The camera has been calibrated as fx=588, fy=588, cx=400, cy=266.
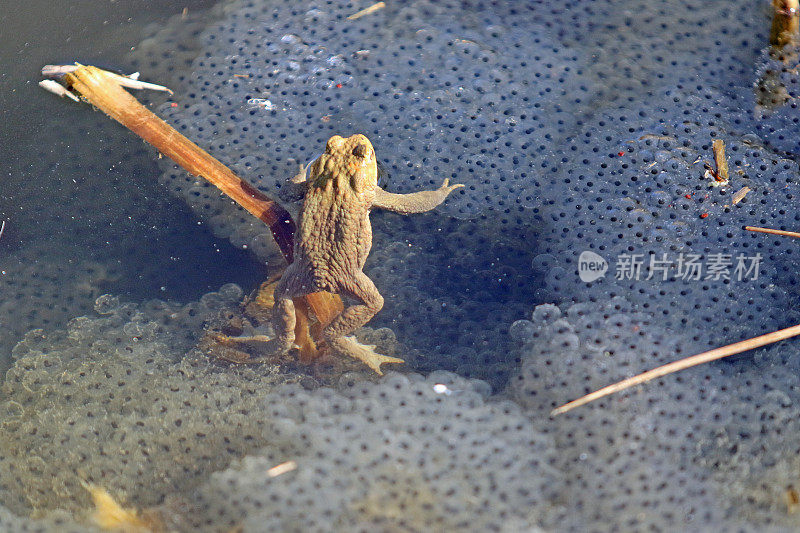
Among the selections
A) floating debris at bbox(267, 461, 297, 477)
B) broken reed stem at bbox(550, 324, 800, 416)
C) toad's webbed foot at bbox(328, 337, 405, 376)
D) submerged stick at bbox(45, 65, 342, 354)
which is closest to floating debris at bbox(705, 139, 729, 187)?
broken reed stem at bbox(550, 324, 800, 416)

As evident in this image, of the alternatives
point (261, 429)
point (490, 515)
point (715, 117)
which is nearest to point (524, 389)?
point (490, 515)

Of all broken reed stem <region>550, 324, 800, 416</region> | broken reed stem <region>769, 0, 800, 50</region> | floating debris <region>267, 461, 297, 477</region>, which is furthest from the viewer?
broken reed stem <region>769, 0, 800, 50</region>

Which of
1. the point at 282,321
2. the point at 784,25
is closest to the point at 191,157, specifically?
the point at 282,321

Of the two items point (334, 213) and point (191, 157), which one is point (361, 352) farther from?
point (191, 157)

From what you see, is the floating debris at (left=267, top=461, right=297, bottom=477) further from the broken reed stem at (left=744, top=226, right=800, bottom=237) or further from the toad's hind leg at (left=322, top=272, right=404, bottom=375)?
the broken reed stem at (left=744, top=226, right=800, bottom=237)

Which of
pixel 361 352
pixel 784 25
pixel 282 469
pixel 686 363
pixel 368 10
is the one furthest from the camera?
pixel 368 10

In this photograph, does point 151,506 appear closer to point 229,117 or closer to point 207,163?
point 207,163

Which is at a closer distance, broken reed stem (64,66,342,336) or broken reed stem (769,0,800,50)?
broken reed stem (64,66,342,336)
